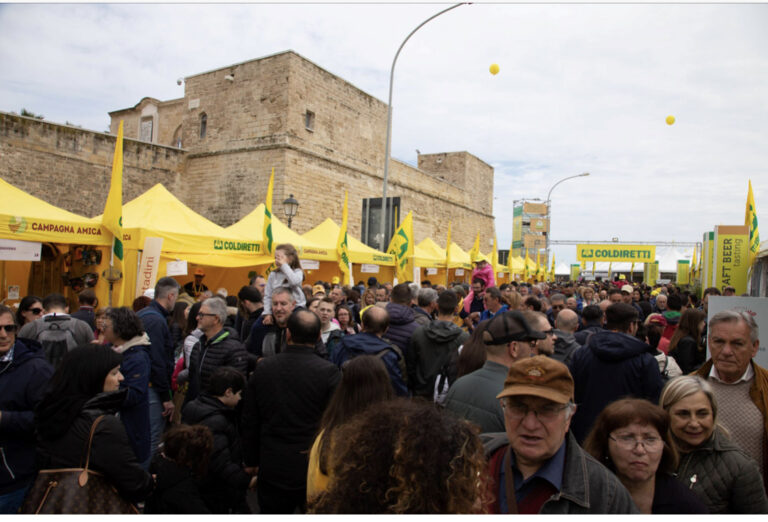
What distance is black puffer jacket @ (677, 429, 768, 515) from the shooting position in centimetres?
205

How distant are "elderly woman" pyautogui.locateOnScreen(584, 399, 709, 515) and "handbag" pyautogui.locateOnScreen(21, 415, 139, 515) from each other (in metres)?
2.22

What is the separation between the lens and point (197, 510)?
275 centimetres

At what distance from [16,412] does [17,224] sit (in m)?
4.96

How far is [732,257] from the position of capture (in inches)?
421

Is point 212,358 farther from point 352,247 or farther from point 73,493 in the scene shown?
point 352,247

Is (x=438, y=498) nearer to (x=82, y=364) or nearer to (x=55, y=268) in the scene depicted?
(x=82, y=364)

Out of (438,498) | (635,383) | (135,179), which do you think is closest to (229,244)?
(635,383)

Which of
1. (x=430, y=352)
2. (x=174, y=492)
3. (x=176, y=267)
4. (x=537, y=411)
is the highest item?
(x=176, y=267)

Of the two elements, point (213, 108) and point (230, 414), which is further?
point (213, 108)

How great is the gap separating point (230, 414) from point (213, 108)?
1888 cm

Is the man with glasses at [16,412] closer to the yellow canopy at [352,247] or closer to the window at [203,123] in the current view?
the yellow canopy at [352,247]

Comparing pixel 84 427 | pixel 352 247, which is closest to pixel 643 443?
pixel 84 427
